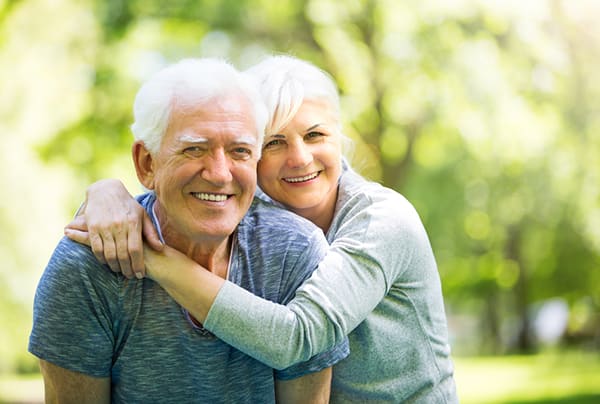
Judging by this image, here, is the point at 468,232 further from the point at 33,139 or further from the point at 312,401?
the point at 312,401

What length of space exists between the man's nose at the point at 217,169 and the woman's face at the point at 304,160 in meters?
0.47

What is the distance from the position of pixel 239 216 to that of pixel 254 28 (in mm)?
9916

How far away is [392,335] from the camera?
2521 millimetres

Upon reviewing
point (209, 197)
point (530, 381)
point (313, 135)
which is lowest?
point (530, 381)

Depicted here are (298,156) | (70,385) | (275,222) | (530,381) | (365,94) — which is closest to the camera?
(70,385)

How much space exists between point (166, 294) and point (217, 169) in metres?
0.42

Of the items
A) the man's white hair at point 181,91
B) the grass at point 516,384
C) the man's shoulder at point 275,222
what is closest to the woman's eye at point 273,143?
the man's shoulder at point 275,222

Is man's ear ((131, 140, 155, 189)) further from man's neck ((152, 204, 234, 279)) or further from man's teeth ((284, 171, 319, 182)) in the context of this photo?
man's teeth ((284, 171, 319, 182))

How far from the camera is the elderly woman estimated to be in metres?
2.20

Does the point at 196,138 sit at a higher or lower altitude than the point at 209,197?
higher

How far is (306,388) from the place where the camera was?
2.41 m

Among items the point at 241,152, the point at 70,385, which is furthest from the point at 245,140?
the point at 70,385

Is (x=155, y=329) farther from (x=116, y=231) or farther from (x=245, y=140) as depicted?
(x=245, y=140)

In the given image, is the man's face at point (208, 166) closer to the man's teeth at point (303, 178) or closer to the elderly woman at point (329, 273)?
the elderly woman at point (329, 273)
